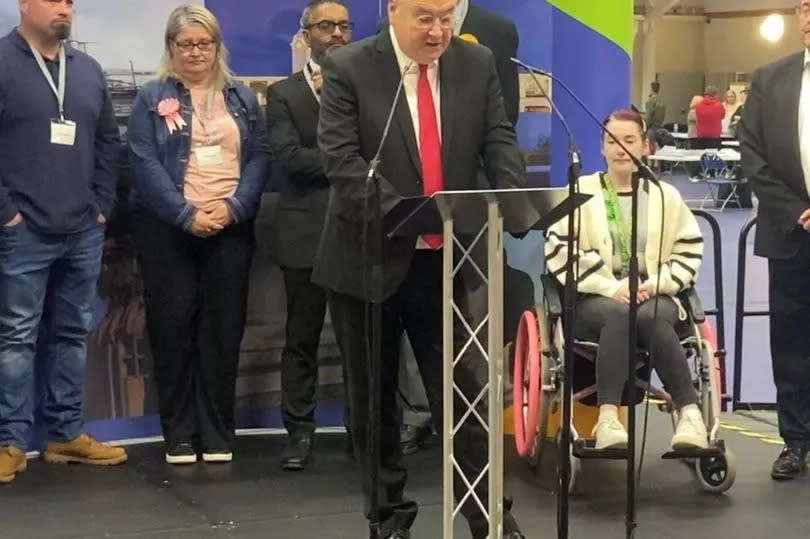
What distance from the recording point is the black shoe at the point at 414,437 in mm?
4340

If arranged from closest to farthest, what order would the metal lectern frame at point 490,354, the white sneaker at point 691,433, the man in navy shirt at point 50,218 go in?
the metal lectern frame at point 490,354 → the white sneaker at point 691,433 → the man in navy shirt at point 50,218

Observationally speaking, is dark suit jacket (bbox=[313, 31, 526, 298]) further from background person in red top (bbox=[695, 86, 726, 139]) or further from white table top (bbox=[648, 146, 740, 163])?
background person in red top (bbox=[695, 86, 726, 139])

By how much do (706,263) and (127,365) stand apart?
622cm

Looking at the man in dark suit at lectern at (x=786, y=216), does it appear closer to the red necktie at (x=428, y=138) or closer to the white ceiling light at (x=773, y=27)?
the red necktie at (x=428, y=138)

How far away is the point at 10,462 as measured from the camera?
3.99 meters

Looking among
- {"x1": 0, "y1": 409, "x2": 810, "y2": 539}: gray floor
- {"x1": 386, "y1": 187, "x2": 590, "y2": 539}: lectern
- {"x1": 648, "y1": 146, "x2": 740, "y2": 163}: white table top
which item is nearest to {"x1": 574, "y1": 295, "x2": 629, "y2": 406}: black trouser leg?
{"x1": 0, "y1": 409, "x2": 810, "y2": 539}: gray floor

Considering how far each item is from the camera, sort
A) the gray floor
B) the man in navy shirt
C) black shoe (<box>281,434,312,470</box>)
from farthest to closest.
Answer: black shoe (<box>281,434,312,470</box>) → the man in navy shirt → the gray floor

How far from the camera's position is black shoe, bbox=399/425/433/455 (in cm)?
434

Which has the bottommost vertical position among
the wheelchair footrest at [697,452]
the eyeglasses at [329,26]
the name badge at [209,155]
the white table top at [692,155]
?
the wheelchair footrest at [697,452]

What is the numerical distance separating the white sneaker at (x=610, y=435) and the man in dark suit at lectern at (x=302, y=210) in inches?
42.6

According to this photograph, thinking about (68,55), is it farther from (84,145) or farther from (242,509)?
(242,509)

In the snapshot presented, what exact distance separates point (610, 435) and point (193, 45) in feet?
6.15

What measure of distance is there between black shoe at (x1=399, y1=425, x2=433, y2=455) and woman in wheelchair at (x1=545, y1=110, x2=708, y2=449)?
0.79m

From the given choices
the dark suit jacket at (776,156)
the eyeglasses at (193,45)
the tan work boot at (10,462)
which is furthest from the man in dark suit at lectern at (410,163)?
the tan work boot at (10,462)
